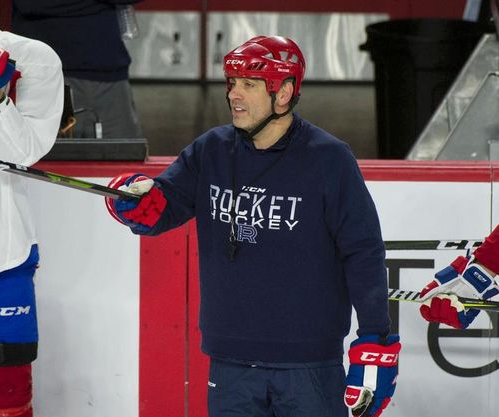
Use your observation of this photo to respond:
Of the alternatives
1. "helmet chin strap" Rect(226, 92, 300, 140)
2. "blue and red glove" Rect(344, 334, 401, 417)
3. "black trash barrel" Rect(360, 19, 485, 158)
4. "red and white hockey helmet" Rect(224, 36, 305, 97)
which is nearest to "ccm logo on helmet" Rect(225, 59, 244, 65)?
"red and white hockey helmet" Rect(224, 36, 305, 97)

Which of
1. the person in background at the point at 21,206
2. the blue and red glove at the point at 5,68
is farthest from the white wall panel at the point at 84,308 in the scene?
the blue and red glove at the point at 5,68

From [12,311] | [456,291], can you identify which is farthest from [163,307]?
[456,291]

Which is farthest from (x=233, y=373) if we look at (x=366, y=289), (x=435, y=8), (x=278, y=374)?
(x=435, y=8)

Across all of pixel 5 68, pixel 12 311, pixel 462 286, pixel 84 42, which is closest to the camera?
pixel 5 68

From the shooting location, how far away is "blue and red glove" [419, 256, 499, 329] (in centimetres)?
423

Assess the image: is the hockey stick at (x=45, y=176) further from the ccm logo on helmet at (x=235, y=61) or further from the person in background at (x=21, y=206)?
the ccm logo on helmet at (x=235, y=61)

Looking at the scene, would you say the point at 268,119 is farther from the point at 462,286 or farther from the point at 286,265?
the point at 462,286

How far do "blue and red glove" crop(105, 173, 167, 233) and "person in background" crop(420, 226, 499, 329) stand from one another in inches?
37.6

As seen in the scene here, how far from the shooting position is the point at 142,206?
12.8 ft

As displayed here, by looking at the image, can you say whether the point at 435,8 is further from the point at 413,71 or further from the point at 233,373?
the point at 233,373

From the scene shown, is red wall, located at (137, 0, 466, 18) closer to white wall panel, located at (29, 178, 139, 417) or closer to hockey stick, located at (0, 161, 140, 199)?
white wall panel, located at (29, 178, 139, 417)

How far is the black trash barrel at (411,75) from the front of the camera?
754cm

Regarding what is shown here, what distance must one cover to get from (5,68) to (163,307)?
115 centimetres

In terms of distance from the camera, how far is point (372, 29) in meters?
7.79
